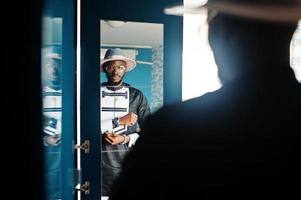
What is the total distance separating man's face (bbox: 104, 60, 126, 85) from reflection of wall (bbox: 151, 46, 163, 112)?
7.4 inches

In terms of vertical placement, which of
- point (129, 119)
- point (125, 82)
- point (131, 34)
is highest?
point (131, 34)

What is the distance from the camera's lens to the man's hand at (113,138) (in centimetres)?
190

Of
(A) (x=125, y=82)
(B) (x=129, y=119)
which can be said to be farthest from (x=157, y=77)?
(B) (x=129, y=119)

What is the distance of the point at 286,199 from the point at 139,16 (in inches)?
58.9

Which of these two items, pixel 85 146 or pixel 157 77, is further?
pixel 157 77

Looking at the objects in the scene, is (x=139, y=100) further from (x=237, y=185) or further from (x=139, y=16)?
(x=237, y=185)

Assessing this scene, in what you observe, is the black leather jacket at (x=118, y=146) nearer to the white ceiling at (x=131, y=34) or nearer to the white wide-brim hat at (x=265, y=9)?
the white ceiling at (x=131, y=34)

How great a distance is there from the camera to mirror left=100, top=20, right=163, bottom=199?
1856mm

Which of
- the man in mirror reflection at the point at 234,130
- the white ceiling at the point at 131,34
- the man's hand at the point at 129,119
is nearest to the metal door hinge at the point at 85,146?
the man's hand at the point at 129,119

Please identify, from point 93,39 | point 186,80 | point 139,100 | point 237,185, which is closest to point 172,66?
point 186,80

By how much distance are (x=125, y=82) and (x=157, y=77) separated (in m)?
0.19

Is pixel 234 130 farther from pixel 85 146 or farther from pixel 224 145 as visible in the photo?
pixel 85 146

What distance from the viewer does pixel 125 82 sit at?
6.24ft

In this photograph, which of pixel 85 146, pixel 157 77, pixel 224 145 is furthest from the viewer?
pixel 157 77
